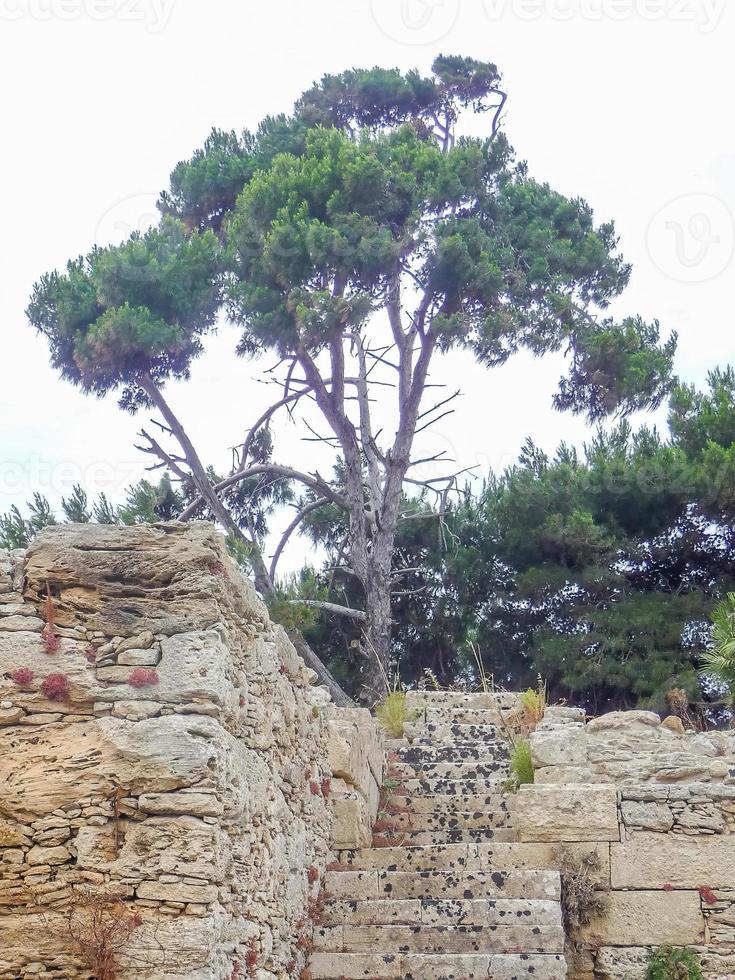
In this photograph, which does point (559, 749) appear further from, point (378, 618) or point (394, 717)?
point (378, 618)

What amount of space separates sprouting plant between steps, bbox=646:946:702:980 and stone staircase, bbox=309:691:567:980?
71 cm

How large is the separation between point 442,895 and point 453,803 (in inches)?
50.8

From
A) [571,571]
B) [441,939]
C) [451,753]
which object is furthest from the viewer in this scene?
[571,571]

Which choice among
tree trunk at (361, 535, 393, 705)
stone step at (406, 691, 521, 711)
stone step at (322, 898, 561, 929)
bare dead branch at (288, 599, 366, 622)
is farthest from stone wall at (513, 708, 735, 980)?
bare dead branch at (288, 599, 366, 622)

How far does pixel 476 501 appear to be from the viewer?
16531 millimetres

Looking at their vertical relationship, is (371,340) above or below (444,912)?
above

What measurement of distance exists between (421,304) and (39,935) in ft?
43.1

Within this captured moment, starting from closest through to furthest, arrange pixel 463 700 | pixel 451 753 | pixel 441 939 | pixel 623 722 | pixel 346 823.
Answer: pixel 441 939 → pixel 346 823 → pixel 623 722 → pixel 451 753 → pixel 463 700

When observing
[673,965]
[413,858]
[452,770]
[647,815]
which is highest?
[452,770]

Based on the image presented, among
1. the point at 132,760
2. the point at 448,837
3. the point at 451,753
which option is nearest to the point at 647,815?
the point at 448,837

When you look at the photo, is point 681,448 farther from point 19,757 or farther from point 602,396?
point 19,757

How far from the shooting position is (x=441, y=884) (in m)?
7.01

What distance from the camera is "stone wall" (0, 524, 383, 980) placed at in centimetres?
439

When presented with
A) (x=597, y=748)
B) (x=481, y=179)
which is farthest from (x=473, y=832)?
(x=481, y=179)
